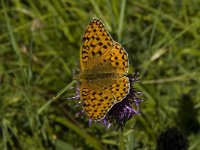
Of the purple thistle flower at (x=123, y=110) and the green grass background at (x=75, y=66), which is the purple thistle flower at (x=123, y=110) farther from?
the green grass background at (x=75, y=66)

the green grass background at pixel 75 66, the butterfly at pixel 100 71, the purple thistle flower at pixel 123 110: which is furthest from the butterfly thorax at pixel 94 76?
the green grass background at pixel 75 66

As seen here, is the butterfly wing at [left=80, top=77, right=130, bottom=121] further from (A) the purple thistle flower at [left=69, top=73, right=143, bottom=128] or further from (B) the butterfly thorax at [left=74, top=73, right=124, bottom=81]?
(A) the purple thistle flower at [left=69, top=73, right=143, bottom=128]

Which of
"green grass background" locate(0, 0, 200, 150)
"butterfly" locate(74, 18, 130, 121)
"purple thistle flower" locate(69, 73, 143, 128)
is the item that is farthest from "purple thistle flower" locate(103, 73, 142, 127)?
"green grass background" locate(0, 0, 200, 150)

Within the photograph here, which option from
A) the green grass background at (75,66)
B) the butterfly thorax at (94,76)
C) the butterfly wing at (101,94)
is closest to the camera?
the butterfly wing at (101,94)

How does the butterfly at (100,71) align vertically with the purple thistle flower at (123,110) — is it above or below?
above

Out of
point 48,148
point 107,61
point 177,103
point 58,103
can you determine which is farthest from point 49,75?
point 107,61

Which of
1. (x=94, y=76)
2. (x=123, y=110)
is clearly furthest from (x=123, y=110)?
→ (x=94, y=76)
